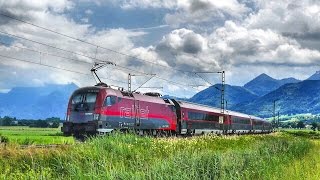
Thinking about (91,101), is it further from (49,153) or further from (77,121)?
(49,153)

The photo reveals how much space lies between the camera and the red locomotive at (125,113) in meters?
33.7

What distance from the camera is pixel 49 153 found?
17.6 meters

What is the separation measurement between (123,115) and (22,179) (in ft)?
77.6

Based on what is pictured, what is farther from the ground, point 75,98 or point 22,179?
point 75,98

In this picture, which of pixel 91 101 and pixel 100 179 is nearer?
pixel 100 179

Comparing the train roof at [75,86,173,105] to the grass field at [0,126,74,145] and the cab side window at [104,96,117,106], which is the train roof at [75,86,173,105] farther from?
the grass field at [0,126,74,145]

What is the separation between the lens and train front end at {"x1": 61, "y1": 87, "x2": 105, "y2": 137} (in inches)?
1314

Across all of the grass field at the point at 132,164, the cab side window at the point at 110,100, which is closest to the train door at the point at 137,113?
the cab side window at the point at 110,100

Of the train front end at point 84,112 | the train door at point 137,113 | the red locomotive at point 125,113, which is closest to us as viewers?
the train front end at point 84,112

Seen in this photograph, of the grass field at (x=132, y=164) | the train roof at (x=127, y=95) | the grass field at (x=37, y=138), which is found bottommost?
the grass field at (x=132, y=164)

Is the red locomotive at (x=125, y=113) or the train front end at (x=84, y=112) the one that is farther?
the red locomotive at (x=125, y=113)

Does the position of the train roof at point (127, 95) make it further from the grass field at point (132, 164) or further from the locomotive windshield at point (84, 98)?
the grass field at point (132, 164)

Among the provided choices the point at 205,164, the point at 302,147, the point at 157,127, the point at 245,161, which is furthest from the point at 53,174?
the point at 157,127

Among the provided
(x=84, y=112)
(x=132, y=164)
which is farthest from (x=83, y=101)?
(x=132, y=164)
